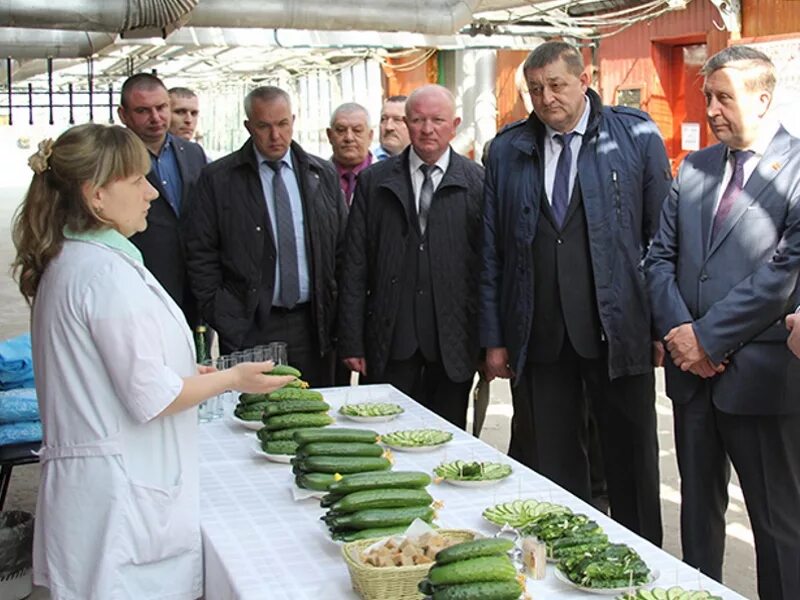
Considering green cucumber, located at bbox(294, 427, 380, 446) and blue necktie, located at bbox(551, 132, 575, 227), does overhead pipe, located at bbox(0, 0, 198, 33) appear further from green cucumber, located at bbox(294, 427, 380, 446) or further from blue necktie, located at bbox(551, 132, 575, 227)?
green cucumber, located at bbox(294, 427, 380, 446)

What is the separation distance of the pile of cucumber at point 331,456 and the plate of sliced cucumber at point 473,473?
0.51ft

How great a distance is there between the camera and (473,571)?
6.59ft

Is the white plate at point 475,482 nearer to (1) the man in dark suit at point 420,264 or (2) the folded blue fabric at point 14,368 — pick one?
(1) the man in dark suit at point 420,264

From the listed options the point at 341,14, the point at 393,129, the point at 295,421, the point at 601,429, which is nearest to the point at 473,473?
the point at 295,421

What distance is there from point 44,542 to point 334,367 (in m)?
2.50

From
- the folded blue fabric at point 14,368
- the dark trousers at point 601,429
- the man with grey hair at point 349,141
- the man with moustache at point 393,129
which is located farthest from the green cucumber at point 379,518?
the man with moustache at point 393,129

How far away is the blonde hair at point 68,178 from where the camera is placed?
2.55 meters

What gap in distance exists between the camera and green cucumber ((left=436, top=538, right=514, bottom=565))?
2.05m

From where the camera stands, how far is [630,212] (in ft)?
13.0

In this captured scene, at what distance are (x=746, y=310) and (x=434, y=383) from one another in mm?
1621

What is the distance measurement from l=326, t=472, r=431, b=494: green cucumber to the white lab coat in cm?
39

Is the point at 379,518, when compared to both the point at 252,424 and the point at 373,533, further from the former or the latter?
the point at 252,424

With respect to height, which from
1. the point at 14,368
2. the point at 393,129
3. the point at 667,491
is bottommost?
the point at 667,491

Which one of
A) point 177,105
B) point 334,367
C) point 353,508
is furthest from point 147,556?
point 177,105
